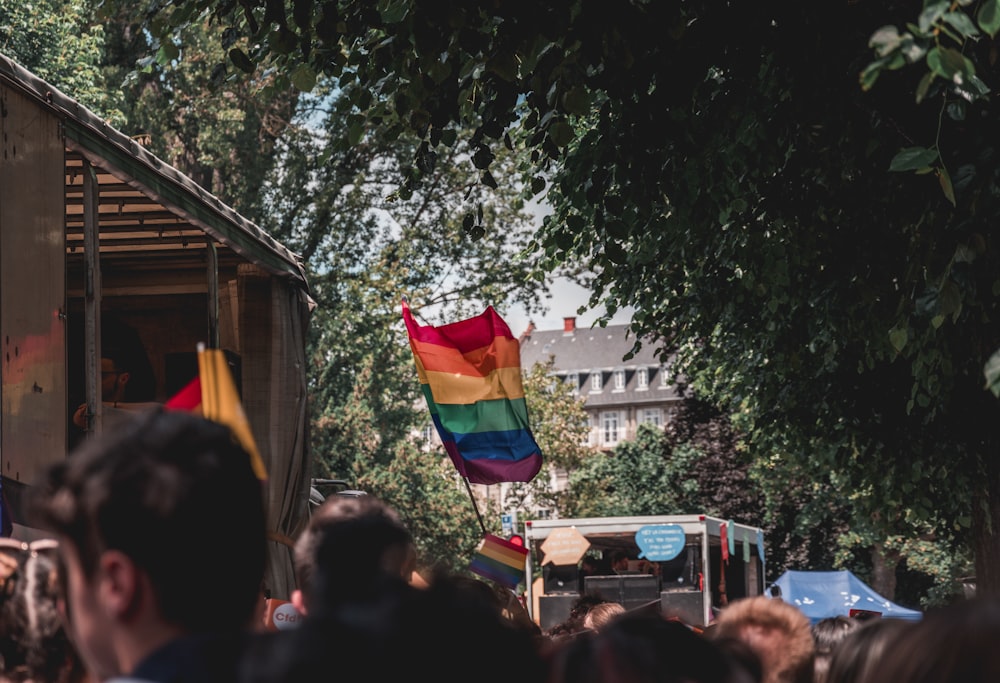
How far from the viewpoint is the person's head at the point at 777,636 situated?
359cm

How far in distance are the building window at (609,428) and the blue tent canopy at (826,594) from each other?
67.8 m

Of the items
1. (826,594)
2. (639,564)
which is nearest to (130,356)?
(639,564)

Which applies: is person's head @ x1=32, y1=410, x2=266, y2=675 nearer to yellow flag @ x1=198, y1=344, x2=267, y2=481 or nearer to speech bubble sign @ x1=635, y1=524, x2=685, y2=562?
yellow flag @ x1=198, y1=344, x2=267, y2=481

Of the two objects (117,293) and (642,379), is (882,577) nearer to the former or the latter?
(117,293)

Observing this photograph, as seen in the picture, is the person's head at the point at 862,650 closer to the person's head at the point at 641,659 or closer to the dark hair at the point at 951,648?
the dark hair at the point at 951,648

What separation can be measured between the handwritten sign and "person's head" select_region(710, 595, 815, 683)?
16155 mm

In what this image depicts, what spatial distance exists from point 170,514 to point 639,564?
67.8ft

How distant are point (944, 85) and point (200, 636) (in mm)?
4706

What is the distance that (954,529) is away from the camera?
41.2 feet

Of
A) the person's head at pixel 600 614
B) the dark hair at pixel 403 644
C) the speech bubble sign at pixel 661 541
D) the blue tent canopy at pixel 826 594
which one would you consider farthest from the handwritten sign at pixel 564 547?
the dark hair at pixel 403 644

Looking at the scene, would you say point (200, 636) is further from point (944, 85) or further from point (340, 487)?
point (340, 487)

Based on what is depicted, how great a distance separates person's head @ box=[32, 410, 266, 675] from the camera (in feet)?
5.58

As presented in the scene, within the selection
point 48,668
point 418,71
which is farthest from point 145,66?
point 48,668

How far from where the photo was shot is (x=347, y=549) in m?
2.55
